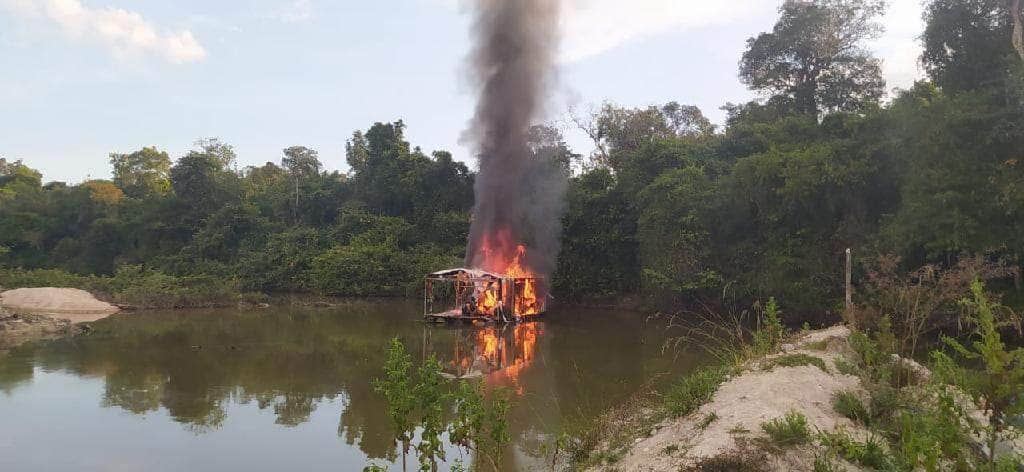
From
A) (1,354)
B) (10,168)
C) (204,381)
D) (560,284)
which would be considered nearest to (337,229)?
(560,284)

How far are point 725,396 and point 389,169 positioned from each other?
29.7m

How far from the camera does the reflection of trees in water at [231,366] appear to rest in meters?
9.67

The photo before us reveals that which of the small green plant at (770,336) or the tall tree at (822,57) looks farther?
the tall tree at (822,57)

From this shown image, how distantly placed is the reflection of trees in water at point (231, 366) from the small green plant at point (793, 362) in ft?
16.3

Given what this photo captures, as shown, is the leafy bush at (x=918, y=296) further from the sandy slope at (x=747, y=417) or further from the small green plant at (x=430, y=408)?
the small green plant at (x=430, y=408)

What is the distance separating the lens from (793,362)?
321 inches

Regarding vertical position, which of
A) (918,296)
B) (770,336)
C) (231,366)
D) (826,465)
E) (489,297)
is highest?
(918,296)

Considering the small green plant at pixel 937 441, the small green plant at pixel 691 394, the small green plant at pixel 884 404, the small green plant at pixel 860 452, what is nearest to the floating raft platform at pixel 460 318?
the small green plant at pixel 691 394

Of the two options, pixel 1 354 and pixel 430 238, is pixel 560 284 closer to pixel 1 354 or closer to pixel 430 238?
pixel 430 238

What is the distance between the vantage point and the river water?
7750 millimetres

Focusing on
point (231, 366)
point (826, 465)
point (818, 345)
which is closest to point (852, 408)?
point (826, 465)

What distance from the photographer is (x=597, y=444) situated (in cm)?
696

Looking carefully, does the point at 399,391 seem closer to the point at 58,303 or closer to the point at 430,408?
the point at 430,408

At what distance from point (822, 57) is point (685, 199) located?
33.1 feet
